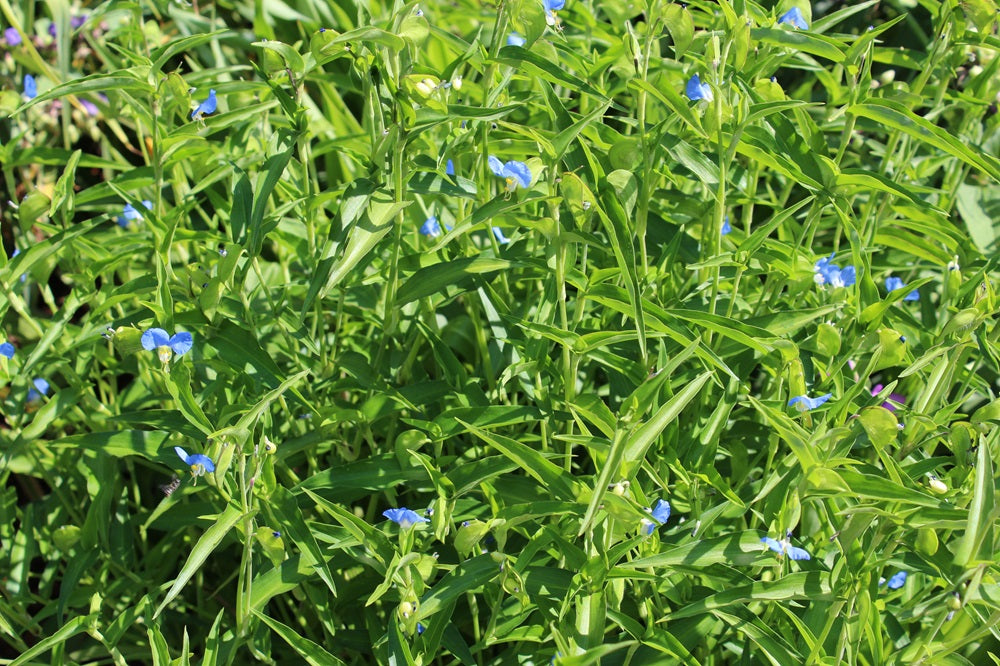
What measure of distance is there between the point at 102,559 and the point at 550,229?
3.78ft

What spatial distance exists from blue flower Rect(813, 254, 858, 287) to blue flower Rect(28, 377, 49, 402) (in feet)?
4.78

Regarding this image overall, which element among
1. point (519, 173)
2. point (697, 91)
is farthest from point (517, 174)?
point (697, 91)

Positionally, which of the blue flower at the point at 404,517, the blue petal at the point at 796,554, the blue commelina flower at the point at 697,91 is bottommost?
the blue flower at the point at 404,517

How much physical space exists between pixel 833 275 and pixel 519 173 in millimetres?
628

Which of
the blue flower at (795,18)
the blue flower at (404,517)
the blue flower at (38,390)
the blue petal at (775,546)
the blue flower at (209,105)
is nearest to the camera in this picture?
the blue petal at (775,546)

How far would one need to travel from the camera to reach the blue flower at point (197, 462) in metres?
1.36

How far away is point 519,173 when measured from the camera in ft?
4.25

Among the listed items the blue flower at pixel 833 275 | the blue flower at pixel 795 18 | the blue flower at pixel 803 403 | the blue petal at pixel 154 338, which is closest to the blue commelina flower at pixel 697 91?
the blue flower at pixel 795 18

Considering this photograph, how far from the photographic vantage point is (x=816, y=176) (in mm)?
1502

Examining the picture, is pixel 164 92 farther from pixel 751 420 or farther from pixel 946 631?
pixel 946 631

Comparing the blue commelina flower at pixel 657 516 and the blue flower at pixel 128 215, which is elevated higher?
the blue flower at pixel 128 215

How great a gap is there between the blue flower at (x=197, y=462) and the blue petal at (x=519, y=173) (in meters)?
0.58

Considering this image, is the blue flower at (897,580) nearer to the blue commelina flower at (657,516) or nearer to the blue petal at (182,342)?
the blue commelina flower at (657,516)

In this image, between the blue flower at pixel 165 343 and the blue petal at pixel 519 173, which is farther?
the blue flower at pixel 165 343
